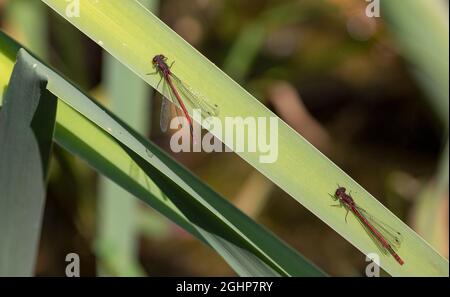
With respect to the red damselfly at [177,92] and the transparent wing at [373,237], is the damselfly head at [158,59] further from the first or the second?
the transparent wing at [373,237]

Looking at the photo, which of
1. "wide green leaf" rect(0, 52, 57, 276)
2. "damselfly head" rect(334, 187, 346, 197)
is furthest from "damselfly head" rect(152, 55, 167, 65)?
"damselfly head" rect(334, 187, 346, 197)

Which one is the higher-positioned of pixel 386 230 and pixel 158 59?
pixel 158 59

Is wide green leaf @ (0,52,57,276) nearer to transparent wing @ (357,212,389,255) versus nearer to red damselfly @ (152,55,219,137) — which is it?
red damselfly @ (152,55,219,137)

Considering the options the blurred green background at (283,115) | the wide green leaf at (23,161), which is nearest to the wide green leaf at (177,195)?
the wide green leaf at (23,161)

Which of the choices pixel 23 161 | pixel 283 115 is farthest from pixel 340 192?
pixel 283 115

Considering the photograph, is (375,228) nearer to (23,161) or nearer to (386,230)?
(386,230)
